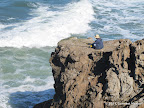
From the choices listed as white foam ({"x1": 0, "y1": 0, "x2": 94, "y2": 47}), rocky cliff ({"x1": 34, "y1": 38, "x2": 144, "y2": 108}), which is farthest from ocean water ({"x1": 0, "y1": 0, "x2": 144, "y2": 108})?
rocky cliff ({"x1": 34, "y1": 38, "x2": 144, "y2": 108})

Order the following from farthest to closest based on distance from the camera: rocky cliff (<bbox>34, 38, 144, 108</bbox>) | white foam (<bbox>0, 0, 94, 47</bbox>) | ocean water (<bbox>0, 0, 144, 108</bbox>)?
1. white foam (<bbox>0, 0, 94, 47</bbox>)
2. ocean water (<bbox>0, 0, 144, 108</bbox>)
3. rocky cliff (<bbox>34, 38, 144, 108</bbox>)

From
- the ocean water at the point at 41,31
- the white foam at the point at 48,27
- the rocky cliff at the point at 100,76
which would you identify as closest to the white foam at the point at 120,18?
the ocean water at the point at 41,31

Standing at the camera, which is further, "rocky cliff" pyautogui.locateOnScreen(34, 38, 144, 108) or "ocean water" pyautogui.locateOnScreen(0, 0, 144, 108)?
"ocean water" pyautogui.locateOnScreen(0, 0, 144, 108)

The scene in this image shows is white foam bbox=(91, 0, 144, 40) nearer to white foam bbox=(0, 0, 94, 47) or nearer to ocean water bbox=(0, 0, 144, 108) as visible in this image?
ocean water bbox=(0, 0, 144, 108)

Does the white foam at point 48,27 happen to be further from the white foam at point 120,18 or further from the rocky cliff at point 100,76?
the rocky cliff at point 100,76

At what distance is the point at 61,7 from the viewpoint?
3369cm

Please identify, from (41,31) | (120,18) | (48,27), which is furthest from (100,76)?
(120,18)

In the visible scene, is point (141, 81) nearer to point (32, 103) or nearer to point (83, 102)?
point (83, 102)

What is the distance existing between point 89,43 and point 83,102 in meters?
2.74

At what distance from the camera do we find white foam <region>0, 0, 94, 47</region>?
68.9 feet

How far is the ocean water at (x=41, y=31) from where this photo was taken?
13717 millimetres

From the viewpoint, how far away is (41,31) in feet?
77.0

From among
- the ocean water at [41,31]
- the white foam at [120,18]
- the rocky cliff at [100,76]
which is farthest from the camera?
the white foam at [120,18]

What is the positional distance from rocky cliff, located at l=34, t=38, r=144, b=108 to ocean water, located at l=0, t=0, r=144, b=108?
4.34 metres
